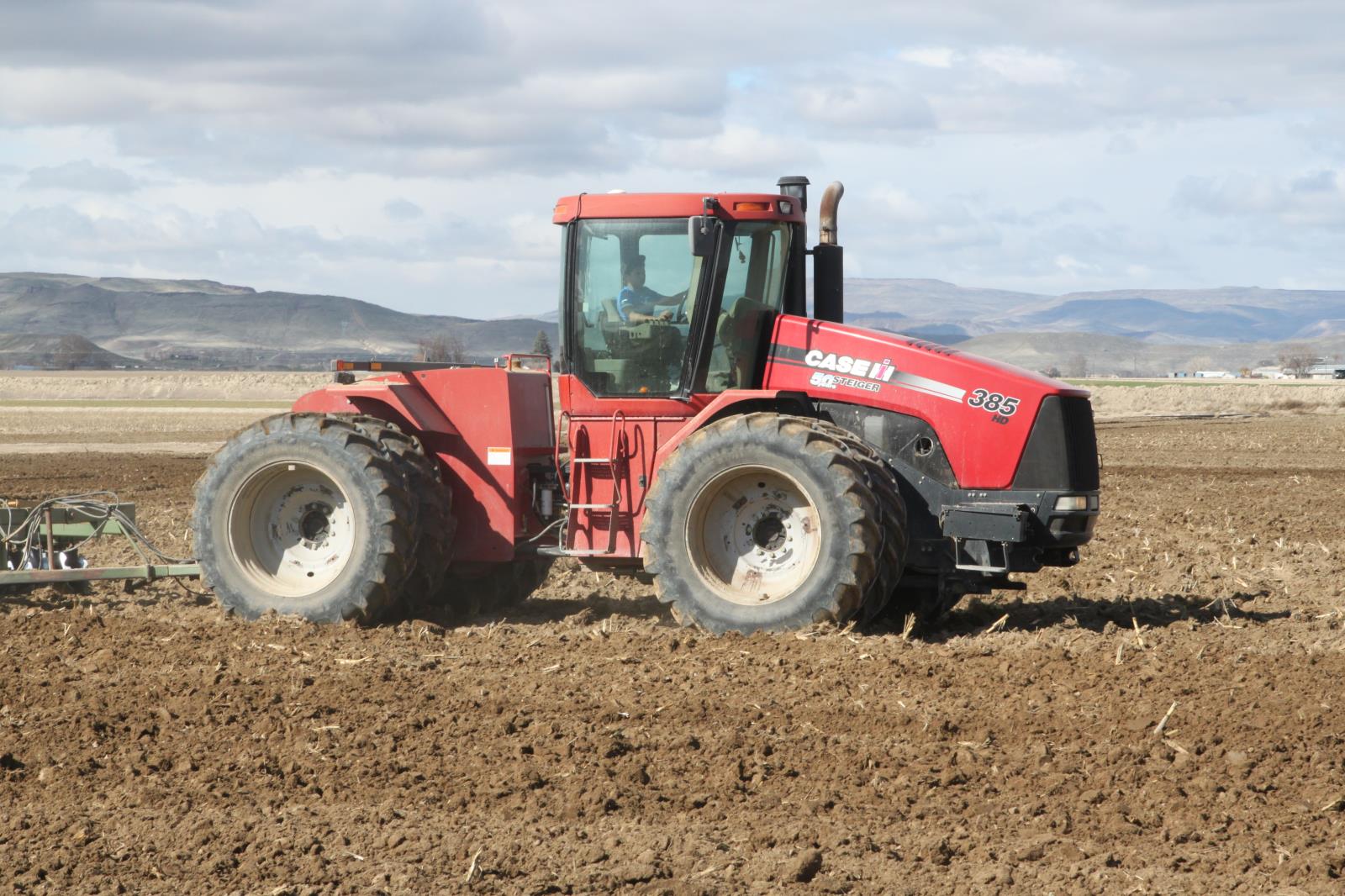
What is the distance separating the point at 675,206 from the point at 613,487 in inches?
69.3

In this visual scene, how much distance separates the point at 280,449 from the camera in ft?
30.1

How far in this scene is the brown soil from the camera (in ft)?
16.7

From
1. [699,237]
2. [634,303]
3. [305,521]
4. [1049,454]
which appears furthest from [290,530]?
[1049,454]

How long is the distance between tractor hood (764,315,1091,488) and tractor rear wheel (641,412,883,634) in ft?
1.70

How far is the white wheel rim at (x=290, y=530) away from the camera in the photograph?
30.5 ft

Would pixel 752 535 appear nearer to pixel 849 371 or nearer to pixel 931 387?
pixel 849 371

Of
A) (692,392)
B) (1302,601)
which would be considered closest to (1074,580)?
(1302,601)

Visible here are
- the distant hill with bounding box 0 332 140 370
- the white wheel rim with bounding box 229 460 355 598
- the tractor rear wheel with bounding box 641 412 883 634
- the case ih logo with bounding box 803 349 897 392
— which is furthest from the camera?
the distant hill with bounding box 0 332 140 370

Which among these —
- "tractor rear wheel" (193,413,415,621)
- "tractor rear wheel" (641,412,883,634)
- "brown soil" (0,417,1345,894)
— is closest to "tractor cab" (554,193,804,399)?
"tractor rear wheel" (641,412,883,634)

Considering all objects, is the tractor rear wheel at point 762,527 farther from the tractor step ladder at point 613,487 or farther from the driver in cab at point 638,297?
the driver in cab at point 638,297

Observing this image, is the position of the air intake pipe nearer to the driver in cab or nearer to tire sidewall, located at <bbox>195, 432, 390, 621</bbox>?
the driver in cab

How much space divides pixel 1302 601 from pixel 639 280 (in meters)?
5.12

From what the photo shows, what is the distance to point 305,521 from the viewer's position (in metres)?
9.45

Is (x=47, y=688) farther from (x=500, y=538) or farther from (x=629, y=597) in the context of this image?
(x=629, y=597)
